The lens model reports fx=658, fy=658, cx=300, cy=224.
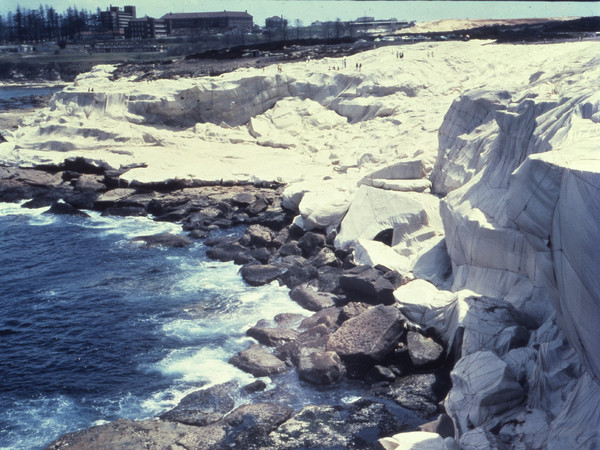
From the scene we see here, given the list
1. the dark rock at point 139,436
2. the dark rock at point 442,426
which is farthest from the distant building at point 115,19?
the dark rock at point 442,426

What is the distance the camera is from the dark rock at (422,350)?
15430 mm

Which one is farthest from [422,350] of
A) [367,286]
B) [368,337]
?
[367,286]

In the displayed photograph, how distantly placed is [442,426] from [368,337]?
3.51 meters

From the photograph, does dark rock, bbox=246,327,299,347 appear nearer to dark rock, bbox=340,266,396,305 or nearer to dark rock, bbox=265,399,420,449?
dark rock, bbox=340,266,396,305

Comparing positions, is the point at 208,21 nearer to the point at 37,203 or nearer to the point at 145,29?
the point at 145,29

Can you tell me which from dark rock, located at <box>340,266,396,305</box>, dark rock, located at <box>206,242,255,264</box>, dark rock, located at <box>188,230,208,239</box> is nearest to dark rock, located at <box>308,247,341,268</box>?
dark rock, located at <box>340,266,396,305</box>

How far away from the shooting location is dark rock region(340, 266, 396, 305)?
18.7 metres

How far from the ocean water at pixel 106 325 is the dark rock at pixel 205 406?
40 cm

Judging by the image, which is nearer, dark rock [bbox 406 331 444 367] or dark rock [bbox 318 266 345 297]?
dark rock [bbox 406 331 444 367]

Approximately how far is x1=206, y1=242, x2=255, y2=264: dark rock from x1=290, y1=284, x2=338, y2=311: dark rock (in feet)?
12.8

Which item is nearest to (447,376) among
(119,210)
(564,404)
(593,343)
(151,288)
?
(564,404)

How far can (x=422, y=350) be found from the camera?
15.6m

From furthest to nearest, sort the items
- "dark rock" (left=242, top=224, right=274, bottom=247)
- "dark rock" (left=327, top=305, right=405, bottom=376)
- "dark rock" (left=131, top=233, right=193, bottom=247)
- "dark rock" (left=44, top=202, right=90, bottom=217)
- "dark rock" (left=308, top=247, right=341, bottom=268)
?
"dark rock" (left=44, top=202, right=90, bottom=217), "dark rock" (left=131, top=233, right=193, bottom=247), "dark rock" (left=242, top=224, right=274, bottom=247), "dark rock" (left=308, top=247, right=341, bottom=268), "dark rock" (left=327, top=305, right=405, bottom=376)

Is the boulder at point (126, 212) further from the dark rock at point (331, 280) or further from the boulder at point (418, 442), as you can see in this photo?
the boulder at point (418, 442)
